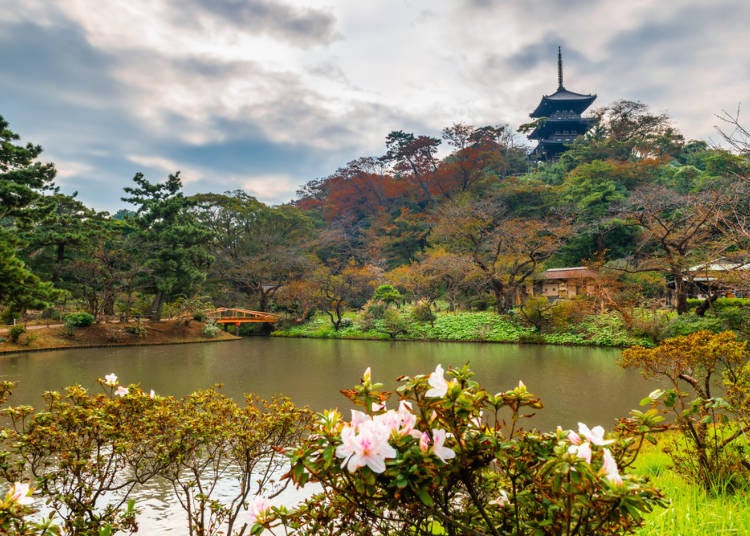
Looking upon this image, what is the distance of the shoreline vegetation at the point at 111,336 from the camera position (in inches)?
477

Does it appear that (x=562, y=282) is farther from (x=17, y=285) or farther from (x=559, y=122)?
(x=17, y=285)

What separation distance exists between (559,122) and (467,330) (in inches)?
807

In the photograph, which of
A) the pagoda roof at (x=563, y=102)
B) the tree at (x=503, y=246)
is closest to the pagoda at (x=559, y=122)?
the pagoda roof at (x=563, y=102)

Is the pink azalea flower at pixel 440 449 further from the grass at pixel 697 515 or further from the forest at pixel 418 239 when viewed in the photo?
the forest at pixel 418 239

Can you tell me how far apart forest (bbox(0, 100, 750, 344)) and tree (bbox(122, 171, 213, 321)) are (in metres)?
0.06

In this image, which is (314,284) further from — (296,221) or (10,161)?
(10,161)

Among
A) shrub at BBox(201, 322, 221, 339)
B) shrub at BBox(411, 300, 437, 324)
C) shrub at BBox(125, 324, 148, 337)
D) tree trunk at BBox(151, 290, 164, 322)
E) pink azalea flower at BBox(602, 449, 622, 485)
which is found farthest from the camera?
tree trunk at BBox(151, 290, 164, 322)

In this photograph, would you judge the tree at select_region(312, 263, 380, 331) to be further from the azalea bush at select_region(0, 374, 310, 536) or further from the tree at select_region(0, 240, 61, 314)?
the azalea bush at select_region(0, 374, 310, 536)

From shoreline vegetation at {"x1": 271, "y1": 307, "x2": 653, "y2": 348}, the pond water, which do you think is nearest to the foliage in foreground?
the pond water

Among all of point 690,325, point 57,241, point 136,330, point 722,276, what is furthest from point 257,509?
point 57,241

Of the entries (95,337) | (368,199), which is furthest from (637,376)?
(368,199)

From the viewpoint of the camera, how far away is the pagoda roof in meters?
28.7

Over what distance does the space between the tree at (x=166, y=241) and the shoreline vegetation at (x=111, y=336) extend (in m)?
1.22

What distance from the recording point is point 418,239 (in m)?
22.7
